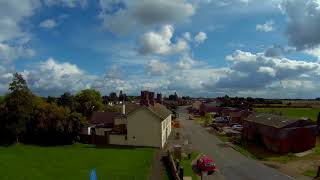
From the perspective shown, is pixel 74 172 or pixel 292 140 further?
pixel 292 140

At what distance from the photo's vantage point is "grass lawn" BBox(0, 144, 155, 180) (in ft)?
130

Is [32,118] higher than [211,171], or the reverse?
[32,118]

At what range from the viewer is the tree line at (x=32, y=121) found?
6819cm

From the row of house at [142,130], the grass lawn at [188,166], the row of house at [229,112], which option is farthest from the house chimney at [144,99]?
the row of house at [229,112]

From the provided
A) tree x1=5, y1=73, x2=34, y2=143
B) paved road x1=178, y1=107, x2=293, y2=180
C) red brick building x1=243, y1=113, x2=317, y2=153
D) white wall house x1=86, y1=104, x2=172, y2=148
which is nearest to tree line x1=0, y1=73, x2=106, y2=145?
tree x1=5, y1=73, x2=34, y2=143

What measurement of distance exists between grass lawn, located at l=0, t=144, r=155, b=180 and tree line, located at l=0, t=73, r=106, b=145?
6277mm

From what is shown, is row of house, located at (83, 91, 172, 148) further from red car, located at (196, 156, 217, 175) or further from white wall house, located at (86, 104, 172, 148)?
red car, located at (196, 156, 217, 175)

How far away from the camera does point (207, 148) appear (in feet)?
204

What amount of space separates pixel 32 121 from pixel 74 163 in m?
26.3

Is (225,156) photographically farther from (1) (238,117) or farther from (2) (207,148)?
(1) (238,117)

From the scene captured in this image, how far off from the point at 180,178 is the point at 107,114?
157 feet

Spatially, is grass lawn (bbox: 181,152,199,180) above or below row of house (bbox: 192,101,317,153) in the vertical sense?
below

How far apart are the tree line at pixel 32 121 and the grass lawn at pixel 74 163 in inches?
247

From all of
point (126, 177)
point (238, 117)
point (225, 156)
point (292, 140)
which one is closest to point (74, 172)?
point (126, 177)
